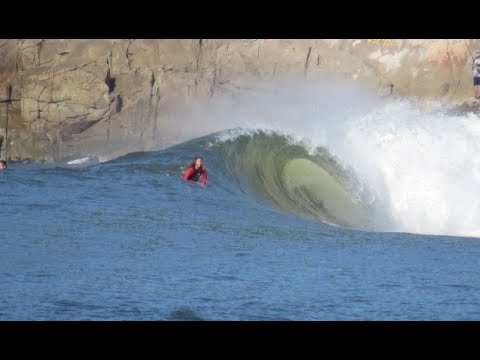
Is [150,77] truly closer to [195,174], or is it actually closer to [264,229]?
[195,174]

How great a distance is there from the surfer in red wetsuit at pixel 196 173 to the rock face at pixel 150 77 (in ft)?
78.5

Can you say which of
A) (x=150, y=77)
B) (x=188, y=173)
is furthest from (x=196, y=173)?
(x=150, y=77)

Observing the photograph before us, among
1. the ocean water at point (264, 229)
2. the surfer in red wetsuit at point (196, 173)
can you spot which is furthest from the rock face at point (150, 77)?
the surfer in red wetsuit at point (196, 173)

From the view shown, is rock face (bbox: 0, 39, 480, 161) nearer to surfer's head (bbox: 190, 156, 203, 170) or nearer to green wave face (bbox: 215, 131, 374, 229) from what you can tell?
green wave face (bbox: 215, 131, 374, 229)

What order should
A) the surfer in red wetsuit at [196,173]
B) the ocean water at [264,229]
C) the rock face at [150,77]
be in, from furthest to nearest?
the rock face at [150,77], the surfer in red wetsuit at [196,173], the ocean water at [264,229]

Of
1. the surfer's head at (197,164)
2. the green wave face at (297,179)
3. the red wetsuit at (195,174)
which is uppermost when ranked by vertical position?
the surfer's head at (197,164)

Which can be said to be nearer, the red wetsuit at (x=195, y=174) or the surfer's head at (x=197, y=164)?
the surfer's head at (x=197, y=164)

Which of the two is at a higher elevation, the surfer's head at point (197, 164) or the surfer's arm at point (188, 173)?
the surfer's head at point (197, 164)

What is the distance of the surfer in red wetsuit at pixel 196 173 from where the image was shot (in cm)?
1568

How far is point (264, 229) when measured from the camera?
12344mm

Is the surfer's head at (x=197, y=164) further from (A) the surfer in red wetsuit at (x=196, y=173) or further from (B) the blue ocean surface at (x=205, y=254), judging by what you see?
(B) the blue ocean surface at (x=205, y=254)

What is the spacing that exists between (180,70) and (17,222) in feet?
103

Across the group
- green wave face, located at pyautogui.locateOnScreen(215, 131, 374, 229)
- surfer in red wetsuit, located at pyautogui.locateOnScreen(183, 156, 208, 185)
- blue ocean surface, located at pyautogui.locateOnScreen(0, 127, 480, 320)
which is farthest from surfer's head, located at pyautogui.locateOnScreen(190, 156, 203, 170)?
green wave face, located at pyautogui.locateOnScreen(215, 131, 374, 229)
